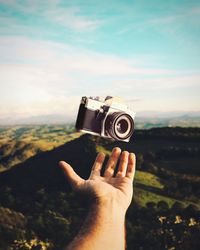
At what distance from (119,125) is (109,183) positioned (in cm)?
209

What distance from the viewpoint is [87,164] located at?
77.1 m

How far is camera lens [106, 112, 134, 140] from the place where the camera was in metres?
7.33

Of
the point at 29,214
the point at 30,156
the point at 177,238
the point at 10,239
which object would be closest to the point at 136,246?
the point at 177,238

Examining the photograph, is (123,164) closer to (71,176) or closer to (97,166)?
(97,166)

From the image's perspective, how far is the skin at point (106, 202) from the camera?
4.38 m

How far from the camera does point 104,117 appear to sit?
24.8ft

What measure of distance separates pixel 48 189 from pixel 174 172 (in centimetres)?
2678

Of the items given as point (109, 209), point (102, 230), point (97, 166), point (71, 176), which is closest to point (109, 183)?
point (97, 166)

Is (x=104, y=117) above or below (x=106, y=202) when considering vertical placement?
above

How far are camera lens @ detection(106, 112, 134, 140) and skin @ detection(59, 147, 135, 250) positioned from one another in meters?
1.06

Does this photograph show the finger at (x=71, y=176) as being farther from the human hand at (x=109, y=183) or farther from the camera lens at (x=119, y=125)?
the camera lens at (x=119, y=125)

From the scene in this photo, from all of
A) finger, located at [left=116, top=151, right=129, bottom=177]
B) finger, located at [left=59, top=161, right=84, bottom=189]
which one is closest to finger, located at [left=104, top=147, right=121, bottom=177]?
finger, located at [left=116, top=151, right=129, bottom=177]

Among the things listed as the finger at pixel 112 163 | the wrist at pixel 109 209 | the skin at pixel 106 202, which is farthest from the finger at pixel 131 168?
the wrist at pixel 109 209

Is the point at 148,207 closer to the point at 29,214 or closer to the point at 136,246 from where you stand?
the point at 136,246
